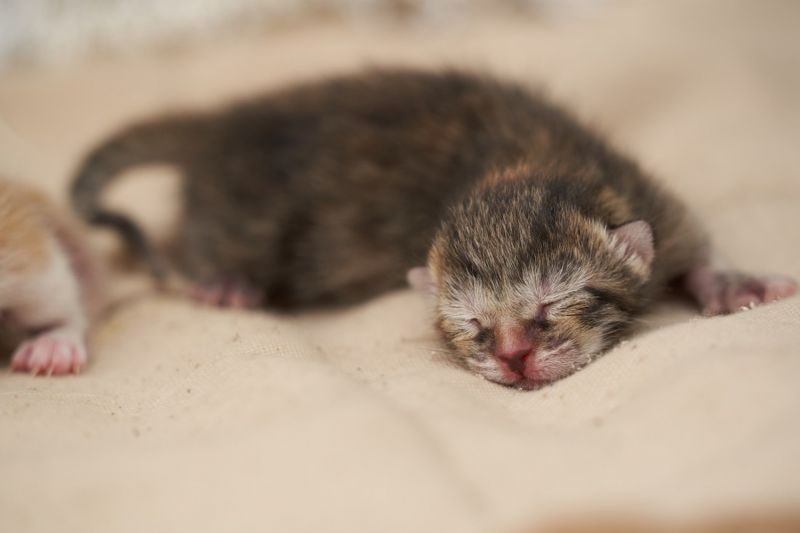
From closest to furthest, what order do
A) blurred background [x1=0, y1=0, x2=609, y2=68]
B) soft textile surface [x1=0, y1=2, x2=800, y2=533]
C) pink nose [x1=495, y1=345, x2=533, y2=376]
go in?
soft textile surface [x1=0, y1=2, x2=800, y2=533] < pink nose [x1=495, y1=345, x2=533, y2=376] < blurred background [x1=0, y1=0, x2=609, y2=68]

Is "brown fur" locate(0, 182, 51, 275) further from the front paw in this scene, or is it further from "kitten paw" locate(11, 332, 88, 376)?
the front paw

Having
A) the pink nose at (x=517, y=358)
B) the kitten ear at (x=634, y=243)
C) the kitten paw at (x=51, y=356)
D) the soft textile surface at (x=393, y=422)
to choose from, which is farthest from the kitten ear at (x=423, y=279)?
the kitten paw at (x=51, y=356)

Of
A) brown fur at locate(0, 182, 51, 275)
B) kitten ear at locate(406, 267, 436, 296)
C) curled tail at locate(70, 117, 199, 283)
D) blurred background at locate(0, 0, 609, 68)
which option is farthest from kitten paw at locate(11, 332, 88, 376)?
blurred background at locate(0, 0, 609, 68)

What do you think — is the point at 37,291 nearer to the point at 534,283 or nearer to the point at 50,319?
the point at 50,319

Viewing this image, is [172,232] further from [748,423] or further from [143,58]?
[748,423]

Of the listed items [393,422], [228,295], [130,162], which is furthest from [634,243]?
[130,162]

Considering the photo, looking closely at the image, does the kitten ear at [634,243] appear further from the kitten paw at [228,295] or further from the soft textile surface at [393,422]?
the kitten paw at [228,295]
